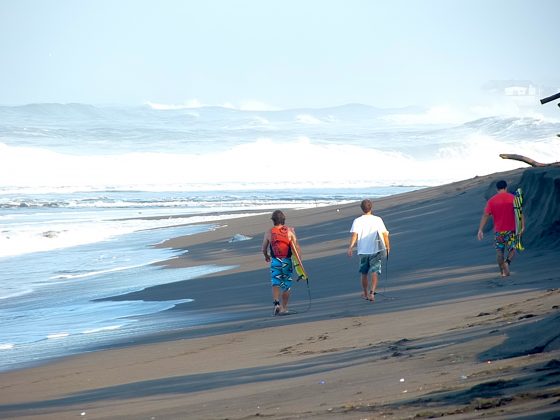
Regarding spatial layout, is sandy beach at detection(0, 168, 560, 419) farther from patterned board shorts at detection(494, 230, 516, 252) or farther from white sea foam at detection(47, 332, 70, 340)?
white sea foam at detection(47, 332, 70, 340)

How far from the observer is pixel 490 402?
454 cm

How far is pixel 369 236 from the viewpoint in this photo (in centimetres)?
1089

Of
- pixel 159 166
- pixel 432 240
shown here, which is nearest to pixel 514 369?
pixel 432 240

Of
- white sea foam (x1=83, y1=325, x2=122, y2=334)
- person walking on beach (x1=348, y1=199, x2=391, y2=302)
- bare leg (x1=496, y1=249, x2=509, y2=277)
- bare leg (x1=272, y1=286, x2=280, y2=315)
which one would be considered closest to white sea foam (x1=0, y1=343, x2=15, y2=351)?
white sea foam (x1=83, y1=325, x2=122, y2=334)

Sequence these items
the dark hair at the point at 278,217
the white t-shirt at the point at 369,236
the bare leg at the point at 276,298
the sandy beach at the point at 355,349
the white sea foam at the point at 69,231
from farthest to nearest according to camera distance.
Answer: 1. the white sea foam at the point at 69,231
2. the white t-shirt at the point at 369,236
3. the dark hair at the point at 278,217
4. the bare leg at the point at 276,298
5. the sandy beach at the point at 355,349

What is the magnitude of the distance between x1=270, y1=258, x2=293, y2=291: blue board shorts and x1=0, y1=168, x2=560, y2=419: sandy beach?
368 millimetres

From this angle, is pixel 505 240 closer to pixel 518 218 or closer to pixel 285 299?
pixel 518 218

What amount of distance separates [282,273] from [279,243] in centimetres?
31

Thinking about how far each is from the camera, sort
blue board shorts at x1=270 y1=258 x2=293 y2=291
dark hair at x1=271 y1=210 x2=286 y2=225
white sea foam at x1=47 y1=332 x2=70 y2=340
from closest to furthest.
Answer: white sea foam at x1=47 y1=332 x2=70 y2=340 → blue board shorts at x1=270 y1=258 x2=293 y2=291 → dark hair at x1=271 y1=210 x2=286 y2=225

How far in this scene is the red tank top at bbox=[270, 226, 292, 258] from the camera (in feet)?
35.3

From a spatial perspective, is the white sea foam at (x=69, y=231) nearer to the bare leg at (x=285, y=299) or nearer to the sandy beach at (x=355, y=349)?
the sandy beach at (x=355, y=349)

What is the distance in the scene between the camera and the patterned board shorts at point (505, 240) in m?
10.8

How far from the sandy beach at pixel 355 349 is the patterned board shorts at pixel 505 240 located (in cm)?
29

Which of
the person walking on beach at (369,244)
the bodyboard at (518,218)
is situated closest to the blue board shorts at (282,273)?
the person walking on beach at (369,244)
